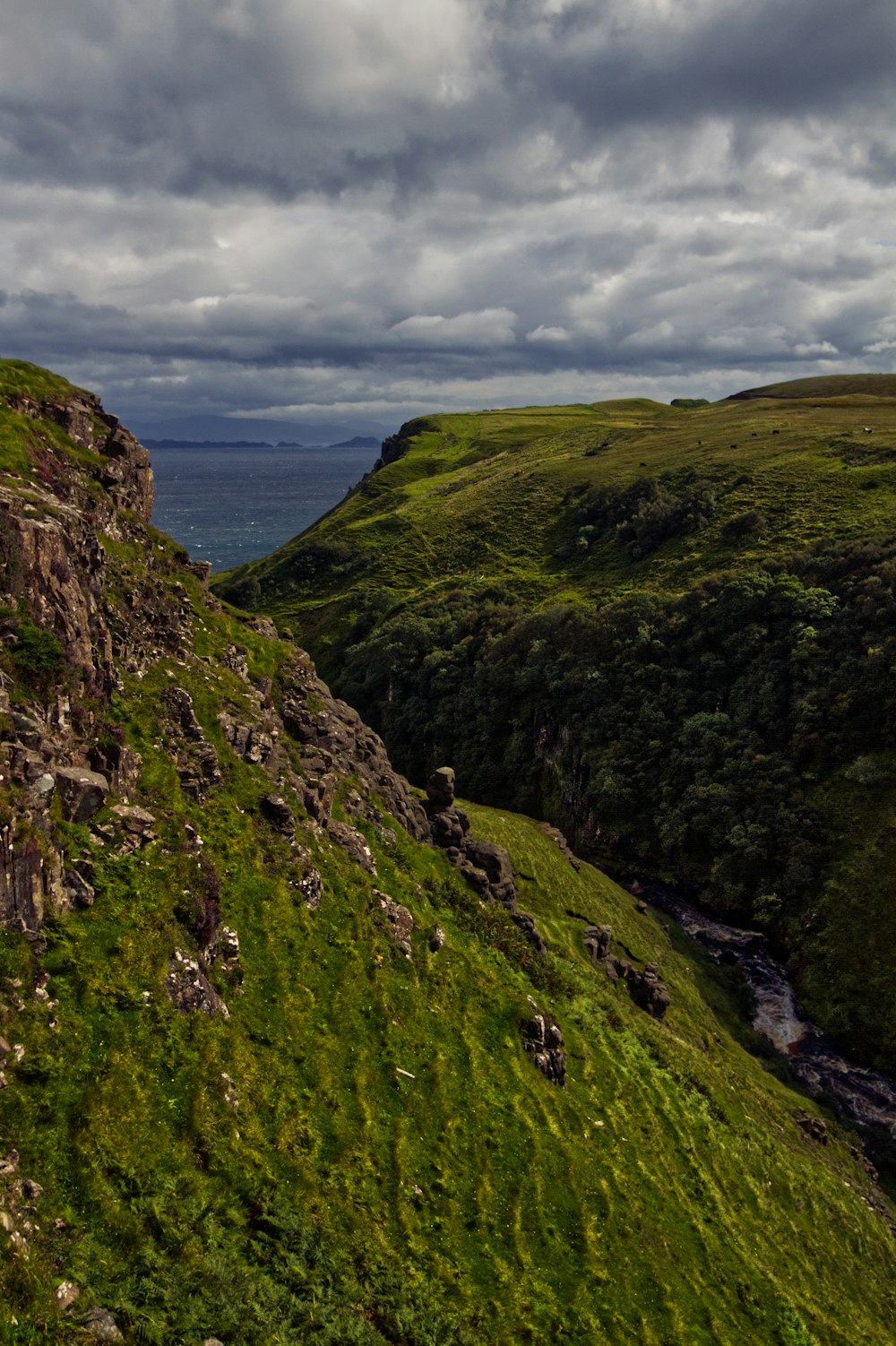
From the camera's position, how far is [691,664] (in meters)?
85.4

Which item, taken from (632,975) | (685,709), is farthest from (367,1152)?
(685,709)

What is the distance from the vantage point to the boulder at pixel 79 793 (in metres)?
19.9

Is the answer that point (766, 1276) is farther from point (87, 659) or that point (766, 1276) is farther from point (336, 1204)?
point (87, 659)

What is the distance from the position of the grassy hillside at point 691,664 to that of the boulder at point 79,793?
5418 centimetres

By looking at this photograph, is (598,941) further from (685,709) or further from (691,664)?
(691,664)

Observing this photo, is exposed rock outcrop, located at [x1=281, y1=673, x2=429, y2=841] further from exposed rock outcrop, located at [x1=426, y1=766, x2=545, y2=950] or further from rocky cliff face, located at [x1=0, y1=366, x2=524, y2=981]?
exposed rock outcrop, located at [x1=426, y1=766, x2=545, y2=950]

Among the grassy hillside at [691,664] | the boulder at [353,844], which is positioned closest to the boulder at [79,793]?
the boulder at [353,844]

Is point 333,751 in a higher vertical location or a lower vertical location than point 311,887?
higher

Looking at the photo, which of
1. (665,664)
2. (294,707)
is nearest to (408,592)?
(665,664)

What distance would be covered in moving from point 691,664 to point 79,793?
7710 centimetres

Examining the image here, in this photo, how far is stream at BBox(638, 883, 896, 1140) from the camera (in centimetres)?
4550

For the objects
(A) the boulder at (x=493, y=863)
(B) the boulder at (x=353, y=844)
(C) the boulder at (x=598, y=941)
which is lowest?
(C) the boulder at (x=598, y=941)

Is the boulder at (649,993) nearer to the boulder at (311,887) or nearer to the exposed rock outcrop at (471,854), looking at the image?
the exposed rock outcrop at (471,854)

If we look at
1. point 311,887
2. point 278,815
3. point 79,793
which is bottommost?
point 311,887
